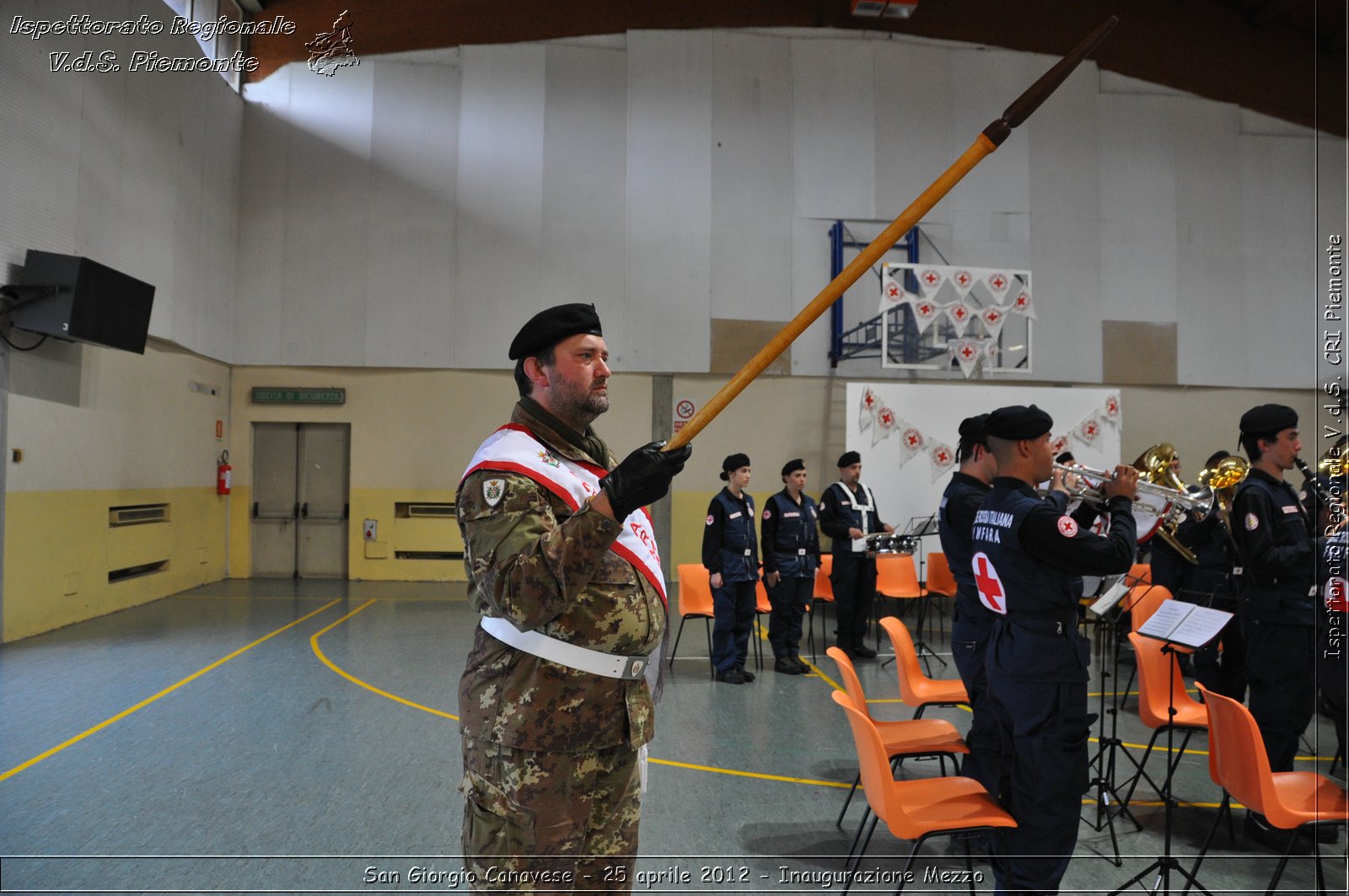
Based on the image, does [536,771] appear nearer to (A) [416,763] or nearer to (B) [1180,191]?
(A) [416,763]

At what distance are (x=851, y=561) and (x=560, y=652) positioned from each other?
6288mm

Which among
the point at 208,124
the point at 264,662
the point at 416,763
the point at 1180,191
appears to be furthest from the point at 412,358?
the point at 1180,191

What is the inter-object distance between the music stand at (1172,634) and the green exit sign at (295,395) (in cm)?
1110

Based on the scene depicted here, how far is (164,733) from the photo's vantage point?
4.86 meters

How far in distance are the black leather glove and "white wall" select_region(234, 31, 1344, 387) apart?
33.7ft

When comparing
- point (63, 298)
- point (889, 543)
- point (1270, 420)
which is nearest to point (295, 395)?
point (63, 298)

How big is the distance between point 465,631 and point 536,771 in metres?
7.08

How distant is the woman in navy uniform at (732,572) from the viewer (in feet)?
21.7

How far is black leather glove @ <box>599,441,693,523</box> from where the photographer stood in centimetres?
154

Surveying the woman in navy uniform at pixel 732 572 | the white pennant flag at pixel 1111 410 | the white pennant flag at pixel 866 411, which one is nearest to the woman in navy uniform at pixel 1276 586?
the woman in navy uniform at pixel 732 572

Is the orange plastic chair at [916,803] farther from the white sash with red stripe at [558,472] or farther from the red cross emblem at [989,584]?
the white sash with red stripe at [558,472]

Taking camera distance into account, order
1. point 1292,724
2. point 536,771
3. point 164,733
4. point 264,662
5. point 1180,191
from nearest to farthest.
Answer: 1. point 536,771
2. point 1292,724
3. point 164,733
4. point 264,662
5. point 1180,191

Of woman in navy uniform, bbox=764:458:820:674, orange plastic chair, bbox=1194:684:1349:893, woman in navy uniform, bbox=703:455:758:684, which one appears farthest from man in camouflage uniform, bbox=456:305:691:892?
woman in navy uniform, bbox=764:458:820:674

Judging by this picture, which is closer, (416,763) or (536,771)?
(536,771)
